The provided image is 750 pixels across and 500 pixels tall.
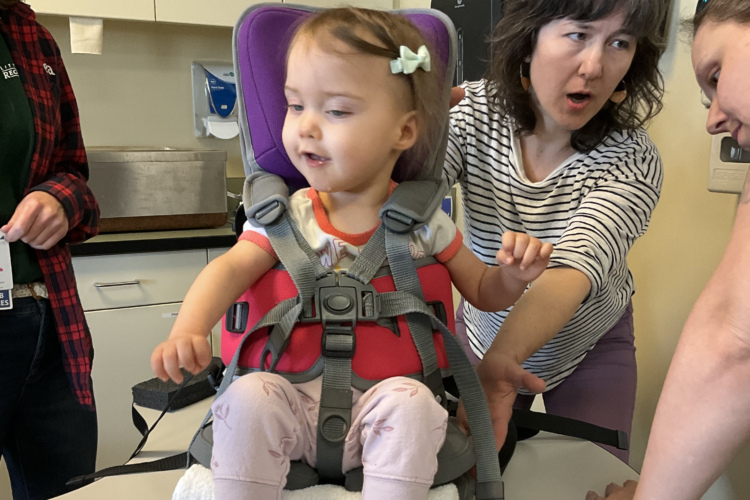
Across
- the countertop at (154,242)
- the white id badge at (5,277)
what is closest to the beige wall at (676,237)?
the countertop at (154,242)

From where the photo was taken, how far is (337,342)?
0.66m

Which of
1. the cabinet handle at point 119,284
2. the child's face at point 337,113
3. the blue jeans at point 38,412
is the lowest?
the cabinet handle at point 119,284

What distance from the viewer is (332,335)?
0.66m

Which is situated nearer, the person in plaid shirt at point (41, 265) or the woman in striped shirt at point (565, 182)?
the woman in striped shirt at point (565, 182)

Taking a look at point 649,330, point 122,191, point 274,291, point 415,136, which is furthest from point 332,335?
point 122,191

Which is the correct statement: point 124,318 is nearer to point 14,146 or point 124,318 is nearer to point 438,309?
point 14,146

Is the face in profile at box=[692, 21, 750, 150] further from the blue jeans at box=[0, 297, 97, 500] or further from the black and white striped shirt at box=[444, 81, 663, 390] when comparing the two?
the blue jeans at box=[0, 297, 97, 500]

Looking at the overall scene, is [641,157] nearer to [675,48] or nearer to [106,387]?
[675,48]

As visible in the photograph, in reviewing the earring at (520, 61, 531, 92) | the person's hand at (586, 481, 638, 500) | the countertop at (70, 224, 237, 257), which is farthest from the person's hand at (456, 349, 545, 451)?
the countertop at (70, 224, 237, 257)

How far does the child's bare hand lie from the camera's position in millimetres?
585

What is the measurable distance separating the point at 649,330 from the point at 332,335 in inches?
49.2

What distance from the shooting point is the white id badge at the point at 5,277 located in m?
0.98

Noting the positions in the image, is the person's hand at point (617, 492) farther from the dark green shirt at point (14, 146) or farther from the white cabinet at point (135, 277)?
the white cabinet at point (135, 277)

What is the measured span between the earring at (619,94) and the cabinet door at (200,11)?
1456mm
